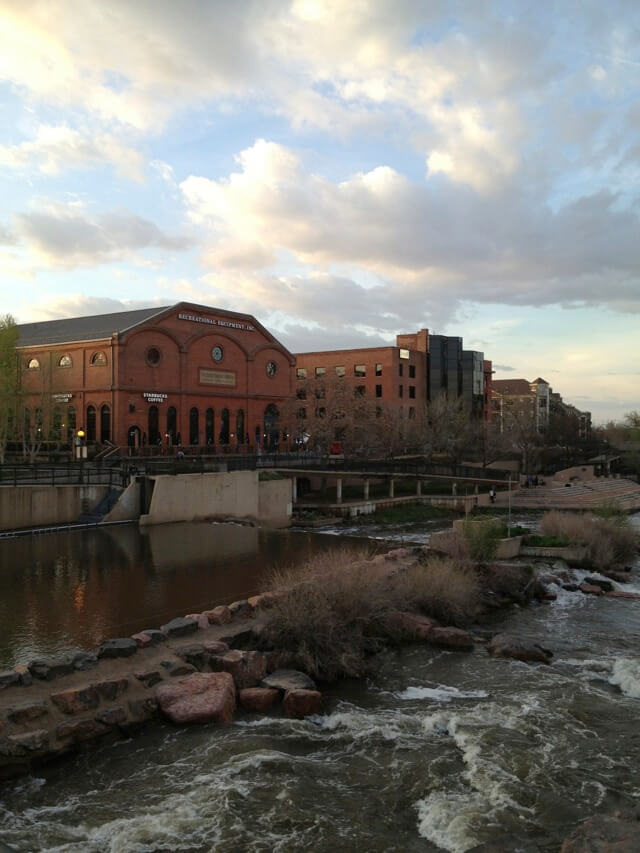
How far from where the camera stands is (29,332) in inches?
2282

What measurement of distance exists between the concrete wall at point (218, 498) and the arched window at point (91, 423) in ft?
56.9

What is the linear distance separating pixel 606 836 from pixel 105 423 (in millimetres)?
44701

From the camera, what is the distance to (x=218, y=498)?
34.3 m

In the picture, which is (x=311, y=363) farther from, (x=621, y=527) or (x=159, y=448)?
(x=621, y=527)

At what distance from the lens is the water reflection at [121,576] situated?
1438 cm

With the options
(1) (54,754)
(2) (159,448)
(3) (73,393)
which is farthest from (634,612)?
(3) (73,393)

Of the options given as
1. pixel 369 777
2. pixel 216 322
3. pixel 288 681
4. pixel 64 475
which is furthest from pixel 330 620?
pixel 216 322

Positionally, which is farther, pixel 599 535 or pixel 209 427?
pixel 209 427

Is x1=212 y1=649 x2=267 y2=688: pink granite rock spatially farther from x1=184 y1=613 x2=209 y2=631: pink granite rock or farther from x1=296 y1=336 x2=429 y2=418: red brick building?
x1=296 y1=336 x2=429 y2=418: red brick building

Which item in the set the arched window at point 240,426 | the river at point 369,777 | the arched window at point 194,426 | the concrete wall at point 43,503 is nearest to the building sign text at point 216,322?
the arched window at point 194,426

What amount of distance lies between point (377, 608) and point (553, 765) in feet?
18.9

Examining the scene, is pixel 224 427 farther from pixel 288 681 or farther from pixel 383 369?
pixel 288 681

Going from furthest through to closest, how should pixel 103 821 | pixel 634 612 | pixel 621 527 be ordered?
pixel 621 527, pixel 634 612, pixel 103 821

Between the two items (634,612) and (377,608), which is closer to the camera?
(377,608)
